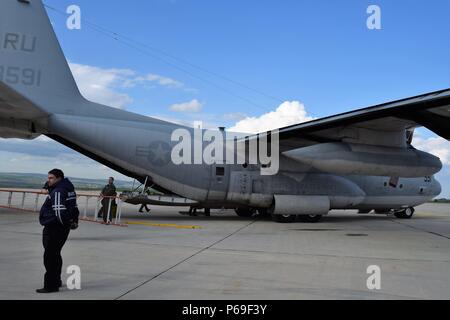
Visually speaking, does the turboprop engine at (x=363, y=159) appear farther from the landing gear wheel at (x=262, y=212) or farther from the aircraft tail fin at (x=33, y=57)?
the aircraft tail fin at (x=33, y=57)

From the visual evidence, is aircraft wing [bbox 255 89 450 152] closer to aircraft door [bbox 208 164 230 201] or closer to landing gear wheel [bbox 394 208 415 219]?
aircraft door [bbox 208 164 230 201]

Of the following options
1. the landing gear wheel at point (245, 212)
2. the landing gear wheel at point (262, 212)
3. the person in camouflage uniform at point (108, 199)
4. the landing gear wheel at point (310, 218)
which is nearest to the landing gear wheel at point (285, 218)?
the landing gear wheel at point (310, 218)

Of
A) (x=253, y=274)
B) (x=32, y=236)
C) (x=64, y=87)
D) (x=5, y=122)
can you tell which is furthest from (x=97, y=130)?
(x=253, y=274)

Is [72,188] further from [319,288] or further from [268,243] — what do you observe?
[268,243]

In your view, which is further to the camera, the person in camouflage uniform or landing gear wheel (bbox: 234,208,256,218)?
landing gear wheel (bbox: 234,208,256,218)

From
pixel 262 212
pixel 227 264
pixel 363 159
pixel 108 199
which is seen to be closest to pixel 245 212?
pixel 262 212

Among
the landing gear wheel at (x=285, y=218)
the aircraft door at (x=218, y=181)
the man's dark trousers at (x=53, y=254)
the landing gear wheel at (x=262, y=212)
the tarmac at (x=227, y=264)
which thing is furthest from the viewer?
the landing gear wheel at (x=262, y=212)

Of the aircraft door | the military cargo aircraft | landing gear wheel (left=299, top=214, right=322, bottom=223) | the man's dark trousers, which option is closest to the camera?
the man's dark trousers

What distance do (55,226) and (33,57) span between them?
32.8 ft

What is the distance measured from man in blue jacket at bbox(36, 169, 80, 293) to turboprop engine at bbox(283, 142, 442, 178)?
8.78 meters

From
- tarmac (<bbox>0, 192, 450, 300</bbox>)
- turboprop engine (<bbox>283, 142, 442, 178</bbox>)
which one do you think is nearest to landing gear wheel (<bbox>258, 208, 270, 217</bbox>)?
turboprop engine (<bbox>283, 142, 442, 178</bbox>)

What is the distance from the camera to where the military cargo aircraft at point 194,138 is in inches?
497

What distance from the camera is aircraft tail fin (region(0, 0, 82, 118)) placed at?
42.3ft

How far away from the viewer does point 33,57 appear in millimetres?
13258
